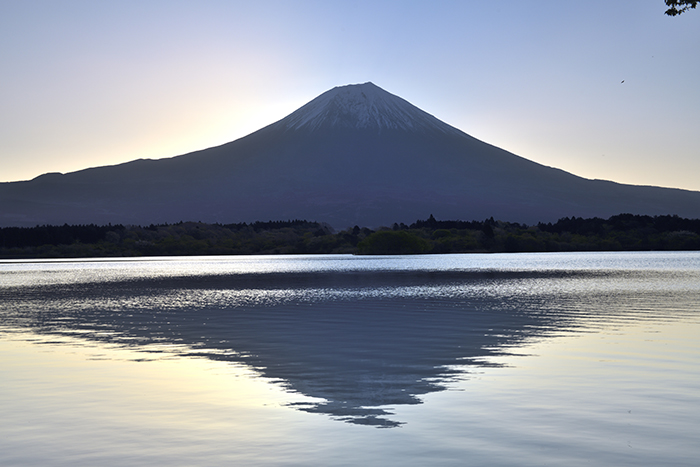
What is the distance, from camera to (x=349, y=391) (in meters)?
14.2

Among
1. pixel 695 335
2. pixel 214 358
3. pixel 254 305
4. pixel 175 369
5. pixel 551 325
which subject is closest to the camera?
pixel 175 369

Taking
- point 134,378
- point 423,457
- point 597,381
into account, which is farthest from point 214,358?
point 423,457

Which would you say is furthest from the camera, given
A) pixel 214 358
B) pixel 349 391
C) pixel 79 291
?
pixel 79 291

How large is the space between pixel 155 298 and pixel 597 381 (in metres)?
32.2

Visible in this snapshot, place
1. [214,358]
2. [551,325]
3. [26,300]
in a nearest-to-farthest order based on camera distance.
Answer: [214,358]
[551,325]
[26,300]

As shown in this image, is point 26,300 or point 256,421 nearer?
point 256,421

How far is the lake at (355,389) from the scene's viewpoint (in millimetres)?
10078

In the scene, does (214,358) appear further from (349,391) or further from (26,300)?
(26,300)

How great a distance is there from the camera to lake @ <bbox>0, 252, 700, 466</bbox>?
10.1 m

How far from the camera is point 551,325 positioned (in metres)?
26.4

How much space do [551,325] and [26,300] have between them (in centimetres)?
2964

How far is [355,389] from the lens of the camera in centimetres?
1444

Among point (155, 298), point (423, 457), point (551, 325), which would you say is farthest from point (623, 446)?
point (155, 298)

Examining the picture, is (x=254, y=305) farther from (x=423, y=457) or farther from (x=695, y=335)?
(x=423, y=457)
